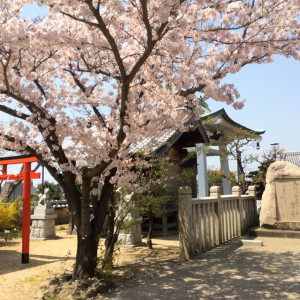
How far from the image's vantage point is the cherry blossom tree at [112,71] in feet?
14.8

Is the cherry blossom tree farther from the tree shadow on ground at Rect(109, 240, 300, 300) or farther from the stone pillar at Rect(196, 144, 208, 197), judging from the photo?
the stone pillar at Rect(196, 144, 208, 197)

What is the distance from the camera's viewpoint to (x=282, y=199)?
366 inches

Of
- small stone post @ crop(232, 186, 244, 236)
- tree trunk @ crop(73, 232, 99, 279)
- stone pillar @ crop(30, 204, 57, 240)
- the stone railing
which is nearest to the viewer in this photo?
tree trunk @ crop(73, 232, 99, 279)

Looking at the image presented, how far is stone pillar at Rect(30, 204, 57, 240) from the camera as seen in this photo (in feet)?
38.4

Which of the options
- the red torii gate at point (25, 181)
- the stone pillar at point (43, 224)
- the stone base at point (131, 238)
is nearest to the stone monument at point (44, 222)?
the stone pillar at point (43, 224)

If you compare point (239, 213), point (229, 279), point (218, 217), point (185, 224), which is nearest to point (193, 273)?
point (229, 279)

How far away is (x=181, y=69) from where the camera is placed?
5191 millimetres

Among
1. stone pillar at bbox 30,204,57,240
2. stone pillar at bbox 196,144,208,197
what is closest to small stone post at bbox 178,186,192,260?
stone pillar at bbox 30,204,57,240

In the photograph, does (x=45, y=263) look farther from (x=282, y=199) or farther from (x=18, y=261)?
(x=282, y=199)

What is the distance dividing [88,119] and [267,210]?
22.0 ft

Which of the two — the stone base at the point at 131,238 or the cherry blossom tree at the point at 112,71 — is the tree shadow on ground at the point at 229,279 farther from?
the stone base at the point at 131,238

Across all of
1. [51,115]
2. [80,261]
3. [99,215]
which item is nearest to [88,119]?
[51,115]

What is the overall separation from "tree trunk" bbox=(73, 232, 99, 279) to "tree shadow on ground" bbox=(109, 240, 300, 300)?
95cm

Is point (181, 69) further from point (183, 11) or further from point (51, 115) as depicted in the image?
point (51, 115)
